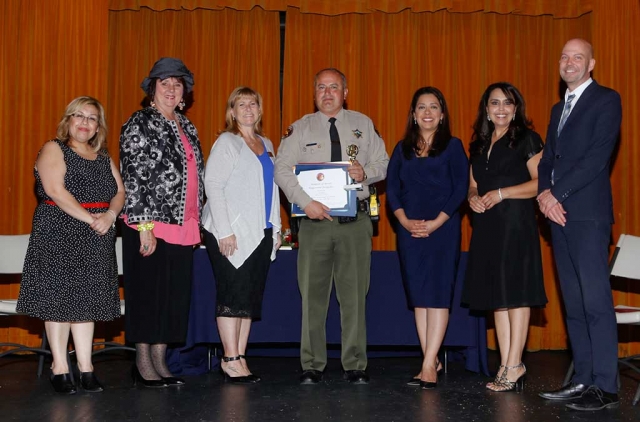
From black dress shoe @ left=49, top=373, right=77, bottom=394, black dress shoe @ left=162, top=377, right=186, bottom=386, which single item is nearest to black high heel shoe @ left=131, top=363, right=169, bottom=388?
black dress shoe @ left=162, top=377, right=186, bottom=386

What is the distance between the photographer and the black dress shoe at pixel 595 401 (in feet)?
12.0

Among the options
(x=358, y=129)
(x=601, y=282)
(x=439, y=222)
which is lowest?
(x=601, y=282)

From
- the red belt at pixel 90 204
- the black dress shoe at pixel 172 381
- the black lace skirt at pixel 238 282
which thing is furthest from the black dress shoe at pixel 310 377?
the red belt at pixel 90 204

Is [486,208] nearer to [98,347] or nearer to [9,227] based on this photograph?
[98,347]

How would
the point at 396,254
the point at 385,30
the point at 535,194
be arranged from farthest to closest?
the point at 385,30 → the point at 396,254 → the point at 535,194

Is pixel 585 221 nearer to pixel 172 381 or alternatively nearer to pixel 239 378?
pixel 239 378

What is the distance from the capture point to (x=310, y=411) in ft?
12.0

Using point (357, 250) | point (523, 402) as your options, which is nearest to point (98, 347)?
point (357, 250)

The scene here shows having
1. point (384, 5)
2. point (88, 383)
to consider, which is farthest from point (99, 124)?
point (384, 5)

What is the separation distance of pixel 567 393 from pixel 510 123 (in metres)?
1.55

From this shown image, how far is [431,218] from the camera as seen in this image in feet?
14.0

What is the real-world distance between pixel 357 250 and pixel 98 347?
2599 mm

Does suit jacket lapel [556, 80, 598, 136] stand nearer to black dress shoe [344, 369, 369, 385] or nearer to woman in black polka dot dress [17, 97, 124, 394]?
black dress shoe [344, 369, 369, 385]

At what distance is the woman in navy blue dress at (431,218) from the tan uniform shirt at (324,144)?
23 cm
